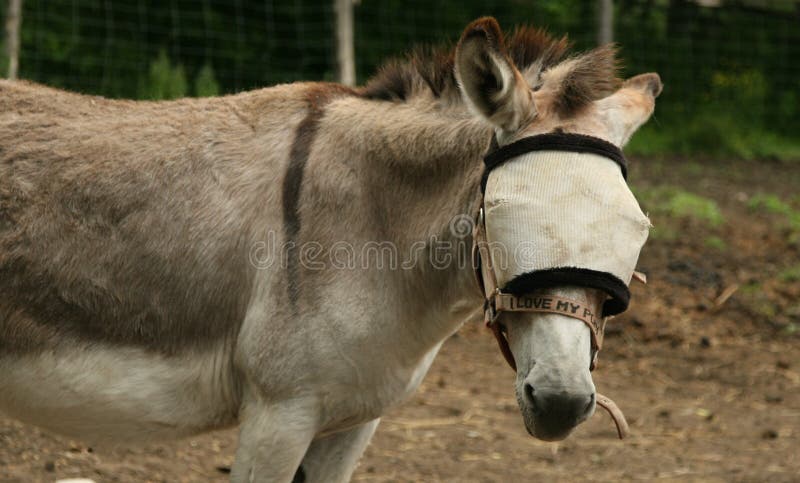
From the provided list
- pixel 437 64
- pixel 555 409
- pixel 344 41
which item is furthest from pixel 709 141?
pixel 555 409

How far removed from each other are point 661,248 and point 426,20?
453cm

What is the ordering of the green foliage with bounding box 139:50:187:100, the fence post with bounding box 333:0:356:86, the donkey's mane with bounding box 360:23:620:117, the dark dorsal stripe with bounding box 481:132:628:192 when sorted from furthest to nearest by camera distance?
the green foliage with bounding box 139:50:187:100 < the fence post with bounding box 333:0:356:86 < the donkey's mane with bounding box 360:23:620:117 < the dark dorsal stripe with bounding box 481:132:628:192

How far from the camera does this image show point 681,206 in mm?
8164

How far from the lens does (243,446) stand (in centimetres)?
279

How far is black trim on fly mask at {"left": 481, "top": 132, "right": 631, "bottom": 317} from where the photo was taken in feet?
7.61

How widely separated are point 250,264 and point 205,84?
20.5 feet

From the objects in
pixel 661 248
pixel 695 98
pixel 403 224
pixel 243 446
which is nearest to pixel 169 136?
pixel 403 224

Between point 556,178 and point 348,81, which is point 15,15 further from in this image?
point 556,178

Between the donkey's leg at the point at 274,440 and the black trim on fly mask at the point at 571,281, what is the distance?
0.75 m

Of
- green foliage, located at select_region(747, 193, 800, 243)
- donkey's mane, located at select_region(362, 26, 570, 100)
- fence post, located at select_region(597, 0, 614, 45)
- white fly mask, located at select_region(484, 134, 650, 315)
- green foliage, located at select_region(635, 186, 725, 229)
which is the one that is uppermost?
donkey's mane, located at select_region(362, 26, 570, 100)

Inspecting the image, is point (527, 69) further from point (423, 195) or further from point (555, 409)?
Answer: point (555, 409)

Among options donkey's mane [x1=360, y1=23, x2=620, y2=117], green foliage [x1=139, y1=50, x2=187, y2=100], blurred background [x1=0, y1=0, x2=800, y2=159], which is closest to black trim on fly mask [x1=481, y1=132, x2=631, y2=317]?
donkey's mane [x1=360, y1=23, x2=620, y2=117]

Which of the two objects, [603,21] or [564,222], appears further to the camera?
[603,21]

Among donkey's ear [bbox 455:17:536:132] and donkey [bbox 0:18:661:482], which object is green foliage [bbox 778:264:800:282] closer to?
donkey [bbox 0:18:661:482]
